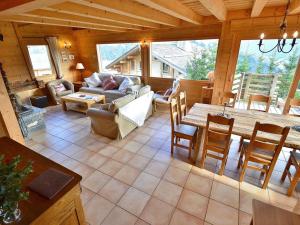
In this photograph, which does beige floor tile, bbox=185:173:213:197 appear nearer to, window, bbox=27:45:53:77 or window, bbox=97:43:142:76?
window, bbox=97:43:142:76

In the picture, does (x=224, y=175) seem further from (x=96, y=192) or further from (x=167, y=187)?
(x=96, y=192)

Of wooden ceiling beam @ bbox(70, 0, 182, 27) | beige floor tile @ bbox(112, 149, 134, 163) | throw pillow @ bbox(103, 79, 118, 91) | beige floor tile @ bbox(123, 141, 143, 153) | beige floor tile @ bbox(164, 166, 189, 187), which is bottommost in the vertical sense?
beige floor tile @ bbox(164, 166, 189, 187)

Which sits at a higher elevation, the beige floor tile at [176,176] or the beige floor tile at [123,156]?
the beige floor tile at [123,156]

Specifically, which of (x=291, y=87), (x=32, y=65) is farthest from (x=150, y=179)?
(x=32, y=65)

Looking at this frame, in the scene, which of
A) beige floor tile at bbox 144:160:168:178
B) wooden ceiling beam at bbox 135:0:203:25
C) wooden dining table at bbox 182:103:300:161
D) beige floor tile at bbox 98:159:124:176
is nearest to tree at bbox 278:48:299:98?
wooden dining table at bbox 182:103:300:161

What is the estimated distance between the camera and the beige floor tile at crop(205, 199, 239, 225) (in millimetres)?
1802

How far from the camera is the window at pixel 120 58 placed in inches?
246

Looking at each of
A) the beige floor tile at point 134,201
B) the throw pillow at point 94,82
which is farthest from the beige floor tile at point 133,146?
the throw pillow at point 94,82

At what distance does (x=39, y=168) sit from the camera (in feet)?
4.14

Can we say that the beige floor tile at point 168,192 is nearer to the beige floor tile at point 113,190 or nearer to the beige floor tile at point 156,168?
the beige floor tile at point 156,168

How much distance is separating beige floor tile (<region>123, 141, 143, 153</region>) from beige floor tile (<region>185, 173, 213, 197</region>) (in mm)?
1124

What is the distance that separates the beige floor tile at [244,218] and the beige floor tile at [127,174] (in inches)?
55.2

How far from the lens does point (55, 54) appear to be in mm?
6004

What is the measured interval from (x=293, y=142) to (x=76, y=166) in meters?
3.07
